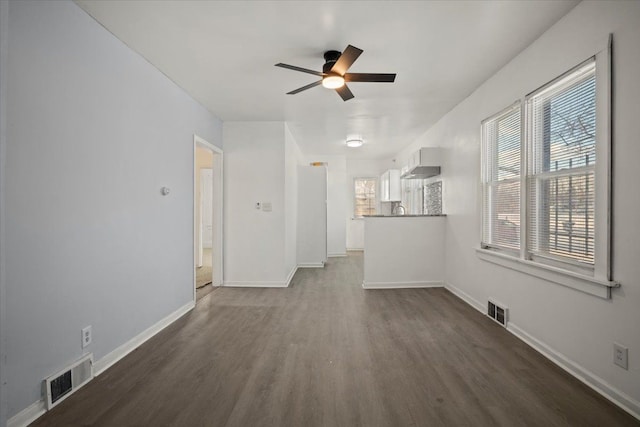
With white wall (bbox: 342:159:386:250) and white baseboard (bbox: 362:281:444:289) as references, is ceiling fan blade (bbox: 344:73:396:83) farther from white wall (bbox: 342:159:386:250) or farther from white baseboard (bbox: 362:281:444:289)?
white wall (bbox: 342:159:386:250)

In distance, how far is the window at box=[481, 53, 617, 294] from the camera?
1997mm

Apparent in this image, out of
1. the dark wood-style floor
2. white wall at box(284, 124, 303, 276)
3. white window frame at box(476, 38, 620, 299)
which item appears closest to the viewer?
the dark wood-style floor

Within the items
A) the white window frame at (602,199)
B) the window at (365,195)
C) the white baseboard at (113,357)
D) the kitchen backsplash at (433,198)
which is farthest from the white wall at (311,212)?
the white window frame at (602,199)

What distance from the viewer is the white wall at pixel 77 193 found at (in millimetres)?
1722

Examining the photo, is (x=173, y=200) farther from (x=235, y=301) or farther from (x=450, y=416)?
(x=450, y=416)

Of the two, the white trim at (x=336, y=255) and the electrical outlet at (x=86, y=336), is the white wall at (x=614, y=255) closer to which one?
the electrical outlet at (x=86, y=336)

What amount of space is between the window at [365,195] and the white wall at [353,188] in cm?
10

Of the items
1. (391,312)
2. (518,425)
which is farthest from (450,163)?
(518,425)

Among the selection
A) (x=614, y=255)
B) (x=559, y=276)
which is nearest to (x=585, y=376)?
(x=559, y=276)

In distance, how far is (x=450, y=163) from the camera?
4566mm

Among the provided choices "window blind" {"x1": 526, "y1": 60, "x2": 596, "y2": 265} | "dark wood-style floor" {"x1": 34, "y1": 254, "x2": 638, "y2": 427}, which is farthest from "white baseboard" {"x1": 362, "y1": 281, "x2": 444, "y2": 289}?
"window blind" {"x1": 526, "y1": 60, "x2": 596, "y2": 265}

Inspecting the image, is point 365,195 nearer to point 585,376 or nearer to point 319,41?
point 319,41

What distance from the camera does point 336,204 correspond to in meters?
7.99

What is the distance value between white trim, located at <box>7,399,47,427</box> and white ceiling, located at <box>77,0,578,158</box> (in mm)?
2563
